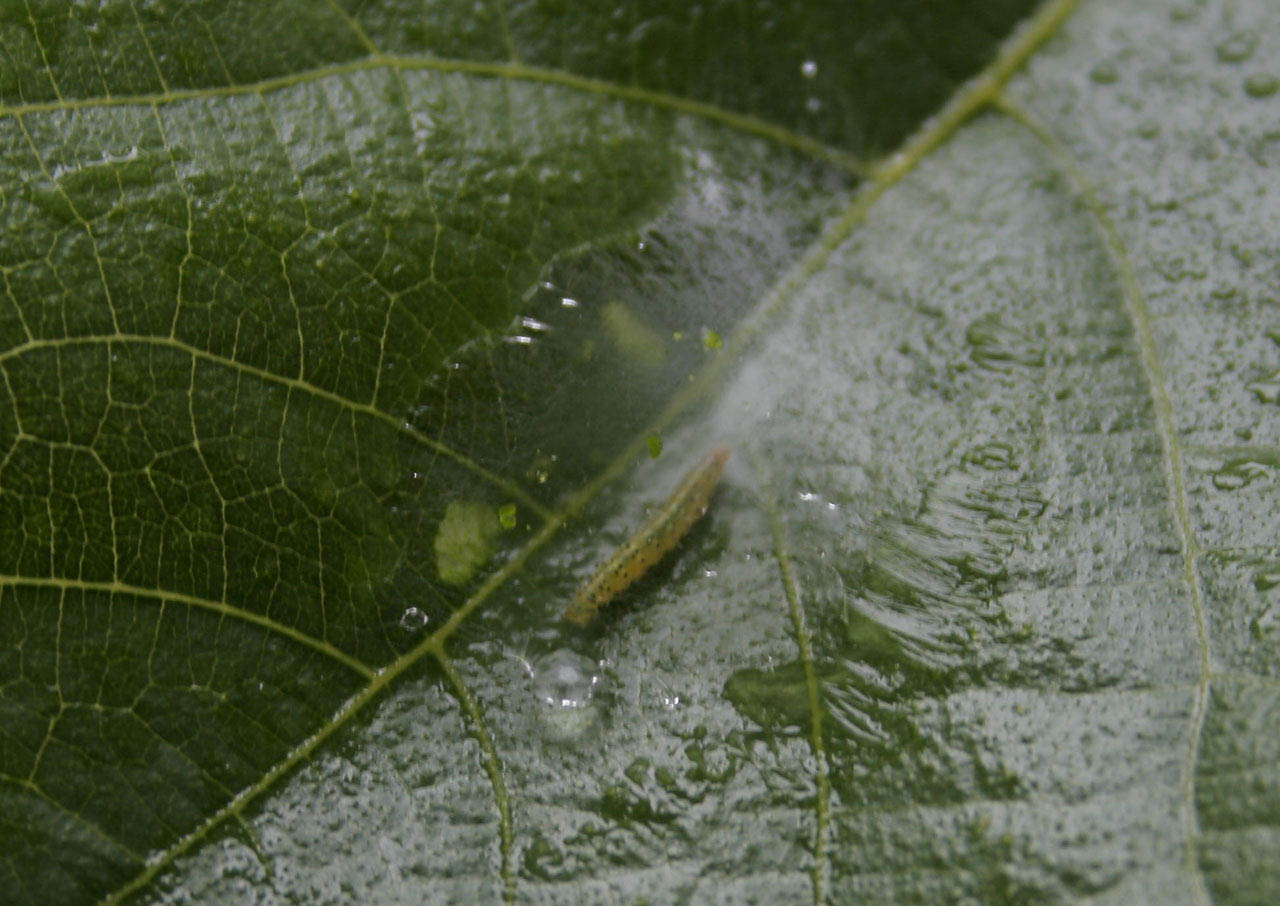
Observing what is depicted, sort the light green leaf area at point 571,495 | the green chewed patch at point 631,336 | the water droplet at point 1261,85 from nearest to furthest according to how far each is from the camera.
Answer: the light green leaf area at point 571,495, the green chewed patch at point 631,336, the water droplet at point 1261,85

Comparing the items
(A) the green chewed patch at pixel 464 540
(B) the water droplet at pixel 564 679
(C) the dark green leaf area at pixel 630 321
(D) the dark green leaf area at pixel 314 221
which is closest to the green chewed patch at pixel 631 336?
(C) the dark green leaf area at pixel 630 321

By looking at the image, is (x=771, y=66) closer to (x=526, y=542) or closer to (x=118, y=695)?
(x=526, y=542)

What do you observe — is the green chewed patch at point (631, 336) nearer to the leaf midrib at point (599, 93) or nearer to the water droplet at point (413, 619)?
the leaf midrib at point (599, 93)

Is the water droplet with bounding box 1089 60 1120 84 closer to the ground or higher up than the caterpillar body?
higher up

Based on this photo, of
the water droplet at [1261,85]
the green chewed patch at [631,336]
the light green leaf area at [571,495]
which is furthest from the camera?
the water droplet at [1261,85]

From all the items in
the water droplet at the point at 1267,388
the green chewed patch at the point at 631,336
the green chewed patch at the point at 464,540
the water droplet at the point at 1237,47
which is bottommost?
the water droplet at the point at 1267,388

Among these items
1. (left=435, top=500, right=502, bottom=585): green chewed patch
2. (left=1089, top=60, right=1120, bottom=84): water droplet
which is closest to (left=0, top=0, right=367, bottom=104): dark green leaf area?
(left=435, top=500, right=502, bottom=585): green chewed patch

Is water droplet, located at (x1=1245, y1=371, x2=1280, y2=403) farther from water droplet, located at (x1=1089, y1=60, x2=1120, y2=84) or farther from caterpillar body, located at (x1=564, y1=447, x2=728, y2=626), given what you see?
caterpillar body, located at (x1=564, y1=447, x2=728, y2=626)
